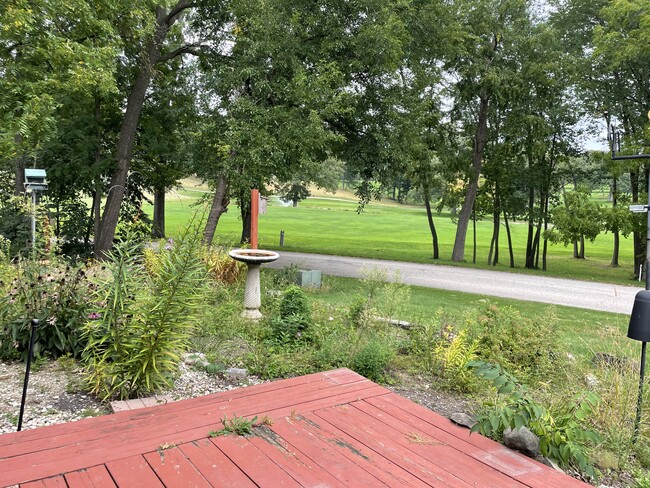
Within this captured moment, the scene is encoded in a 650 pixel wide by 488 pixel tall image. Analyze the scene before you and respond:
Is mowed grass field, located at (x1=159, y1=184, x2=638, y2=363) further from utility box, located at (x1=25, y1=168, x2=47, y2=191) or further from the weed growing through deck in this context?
utility box, located at (x1=25, y1=168, x2=47, y2=191)

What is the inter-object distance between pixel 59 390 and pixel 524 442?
10.4ft

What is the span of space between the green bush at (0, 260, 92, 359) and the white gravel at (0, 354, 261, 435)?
0.15 m

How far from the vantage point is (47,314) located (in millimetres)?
4125

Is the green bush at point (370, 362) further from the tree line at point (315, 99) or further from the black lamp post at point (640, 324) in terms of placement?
the tree line at point (315, 99)

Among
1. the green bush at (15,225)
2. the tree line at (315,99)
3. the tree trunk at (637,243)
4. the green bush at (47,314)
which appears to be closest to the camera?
the green bush at (47,314)

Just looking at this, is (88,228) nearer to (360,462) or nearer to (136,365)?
(136,365)

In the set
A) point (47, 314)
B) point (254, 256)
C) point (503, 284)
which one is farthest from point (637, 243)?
point (47, 314)

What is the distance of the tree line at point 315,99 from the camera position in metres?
9.00

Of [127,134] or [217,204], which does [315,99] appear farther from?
[127,134]

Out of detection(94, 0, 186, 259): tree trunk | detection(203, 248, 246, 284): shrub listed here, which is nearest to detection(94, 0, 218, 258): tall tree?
detection(94, 0, 186, 259): tree trunk

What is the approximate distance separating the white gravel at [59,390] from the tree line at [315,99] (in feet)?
16.1

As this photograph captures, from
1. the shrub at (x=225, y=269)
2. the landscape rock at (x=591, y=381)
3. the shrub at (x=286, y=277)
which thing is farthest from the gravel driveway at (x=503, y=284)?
the landscape rock at (x=591, y=381)

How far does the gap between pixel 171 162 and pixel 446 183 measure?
37.2ft

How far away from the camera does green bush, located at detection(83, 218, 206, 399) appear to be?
3348 mm
